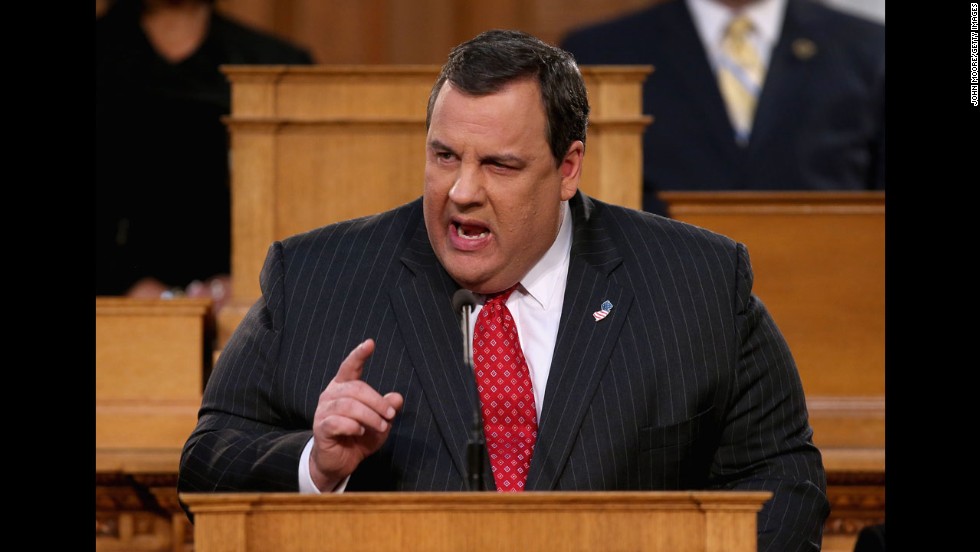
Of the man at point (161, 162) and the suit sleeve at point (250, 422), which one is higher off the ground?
the man at point (161, 162)

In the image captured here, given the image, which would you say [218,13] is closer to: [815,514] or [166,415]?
[166,415]

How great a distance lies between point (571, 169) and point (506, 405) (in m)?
0.47

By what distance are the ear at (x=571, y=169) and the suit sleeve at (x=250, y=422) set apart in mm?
529

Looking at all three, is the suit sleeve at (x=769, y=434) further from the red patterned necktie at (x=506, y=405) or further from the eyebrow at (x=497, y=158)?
the eyebrow at (x=497, y=158)

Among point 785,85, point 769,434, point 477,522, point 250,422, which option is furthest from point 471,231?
point 785,85

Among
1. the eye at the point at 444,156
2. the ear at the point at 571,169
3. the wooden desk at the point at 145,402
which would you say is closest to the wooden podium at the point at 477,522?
the eye at the point at 444,156

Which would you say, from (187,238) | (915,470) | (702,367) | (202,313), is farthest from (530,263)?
(187,238)

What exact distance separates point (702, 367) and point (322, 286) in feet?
2.25

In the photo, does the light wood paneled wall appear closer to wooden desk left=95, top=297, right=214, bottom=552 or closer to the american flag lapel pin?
wooden desk left=95, top=297, right=214, bottom=552

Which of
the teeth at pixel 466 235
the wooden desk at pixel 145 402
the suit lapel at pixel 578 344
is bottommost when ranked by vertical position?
the wooden desk at pixel 145 402

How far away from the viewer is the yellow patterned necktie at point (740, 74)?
14.5 ft

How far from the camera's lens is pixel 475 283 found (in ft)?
8.63

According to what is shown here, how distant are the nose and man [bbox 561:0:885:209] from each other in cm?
168

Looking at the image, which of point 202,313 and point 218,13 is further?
point 218,13
